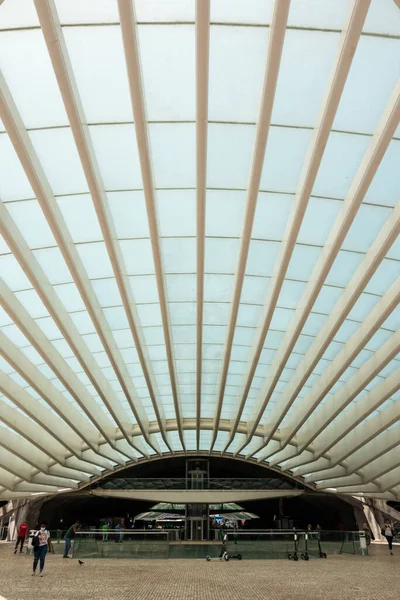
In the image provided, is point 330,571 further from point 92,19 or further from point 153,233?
point 92,19

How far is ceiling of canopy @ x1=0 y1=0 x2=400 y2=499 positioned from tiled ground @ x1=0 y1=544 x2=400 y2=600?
5.66m

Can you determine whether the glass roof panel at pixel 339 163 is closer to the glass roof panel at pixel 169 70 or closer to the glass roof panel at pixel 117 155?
the glass roof panel at pixel 169 70

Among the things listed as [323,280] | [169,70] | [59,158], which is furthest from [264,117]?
[323,280]

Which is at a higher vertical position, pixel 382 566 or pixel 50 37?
pixel 50 37

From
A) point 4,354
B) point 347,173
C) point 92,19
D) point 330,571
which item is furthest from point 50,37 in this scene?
point 330,571

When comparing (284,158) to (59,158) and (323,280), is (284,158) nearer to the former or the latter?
(323,280)

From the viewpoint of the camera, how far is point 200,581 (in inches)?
585

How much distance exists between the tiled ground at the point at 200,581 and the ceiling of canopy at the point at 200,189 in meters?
5.66

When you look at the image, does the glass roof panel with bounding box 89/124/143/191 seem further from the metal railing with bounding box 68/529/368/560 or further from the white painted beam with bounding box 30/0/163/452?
the metal railing with bounding box 68/529/368/560

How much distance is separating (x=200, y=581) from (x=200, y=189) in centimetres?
1083

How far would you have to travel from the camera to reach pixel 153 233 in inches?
465

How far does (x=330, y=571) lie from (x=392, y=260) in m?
11.1

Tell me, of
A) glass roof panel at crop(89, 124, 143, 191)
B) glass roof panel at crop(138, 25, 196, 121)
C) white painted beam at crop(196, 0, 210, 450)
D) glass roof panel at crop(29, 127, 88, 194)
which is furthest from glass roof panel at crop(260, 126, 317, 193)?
glass roof panel at crop(29, 127, 88, 194)

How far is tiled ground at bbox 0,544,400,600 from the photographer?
39.4 ft
